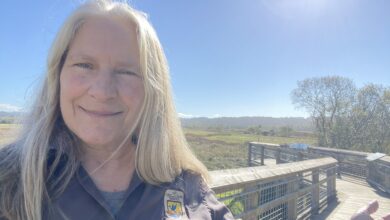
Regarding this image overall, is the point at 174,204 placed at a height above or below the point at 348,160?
above

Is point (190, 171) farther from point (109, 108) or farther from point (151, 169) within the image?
point (109, 108)

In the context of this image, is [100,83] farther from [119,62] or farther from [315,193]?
[315,193]

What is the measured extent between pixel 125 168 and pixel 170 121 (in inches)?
11.4

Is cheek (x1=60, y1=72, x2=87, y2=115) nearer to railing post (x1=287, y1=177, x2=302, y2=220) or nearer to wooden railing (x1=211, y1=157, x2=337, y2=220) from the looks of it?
wooden railing (x1=211, y1=157, x2=337, y2=220)

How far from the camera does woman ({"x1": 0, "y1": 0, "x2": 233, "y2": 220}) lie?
1124 millimetres

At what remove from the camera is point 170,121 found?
1.46 meters

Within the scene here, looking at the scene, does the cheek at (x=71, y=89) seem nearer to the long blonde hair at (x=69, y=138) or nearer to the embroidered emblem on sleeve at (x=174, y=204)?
the long blonde hair at (x=69, y=138)

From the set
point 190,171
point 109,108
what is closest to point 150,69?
point 109,108

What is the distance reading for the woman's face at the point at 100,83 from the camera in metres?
1.22

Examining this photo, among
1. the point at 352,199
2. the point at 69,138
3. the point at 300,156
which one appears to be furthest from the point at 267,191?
the point at 300,156

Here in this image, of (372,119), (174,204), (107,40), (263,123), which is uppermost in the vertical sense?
(263,123)

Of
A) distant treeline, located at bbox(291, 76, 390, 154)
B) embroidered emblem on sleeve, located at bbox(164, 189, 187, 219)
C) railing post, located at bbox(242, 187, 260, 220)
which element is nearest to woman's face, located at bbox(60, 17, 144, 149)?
embroidered emblem on sleeve, located at bbox(164, 189, 187, 219)

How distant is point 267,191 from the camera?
10.1ft

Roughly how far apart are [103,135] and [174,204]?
0.39 m
